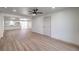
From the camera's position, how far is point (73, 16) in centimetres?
309

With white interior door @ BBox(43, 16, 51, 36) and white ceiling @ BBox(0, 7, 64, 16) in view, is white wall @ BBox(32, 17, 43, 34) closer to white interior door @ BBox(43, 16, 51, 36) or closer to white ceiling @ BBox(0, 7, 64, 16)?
white interior door @ BBox(43, 16, 51, 36)

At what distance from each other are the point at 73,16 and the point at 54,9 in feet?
2.07

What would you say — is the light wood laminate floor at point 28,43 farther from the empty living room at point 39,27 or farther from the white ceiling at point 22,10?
the white ceiling at point 22,10

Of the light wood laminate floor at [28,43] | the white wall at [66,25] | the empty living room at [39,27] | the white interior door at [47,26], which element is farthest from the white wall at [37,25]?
the white wall at [66,25]

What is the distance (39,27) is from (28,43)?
2.26 feet

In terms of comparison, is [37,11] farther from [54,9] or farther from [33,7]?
[54,9]

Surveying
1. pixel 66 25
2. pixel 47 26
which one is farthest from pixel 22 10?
pixel 66 25

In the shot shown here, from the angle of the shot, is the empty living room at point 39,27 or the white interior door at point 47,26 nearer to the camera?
the empty living room at point 39,27

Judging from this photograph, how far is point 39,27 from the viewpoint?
11.4 feet

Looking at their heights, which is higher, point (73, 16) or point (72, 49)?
point (73, 16)

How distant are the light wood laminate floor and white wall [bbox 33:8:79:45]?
0.20 meters

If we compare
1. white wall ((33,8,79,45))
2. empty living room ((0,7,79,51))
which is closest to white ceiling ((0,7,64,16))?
empty living room ((0,7,79,51))

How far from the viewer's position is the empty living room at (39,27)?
309 cm
